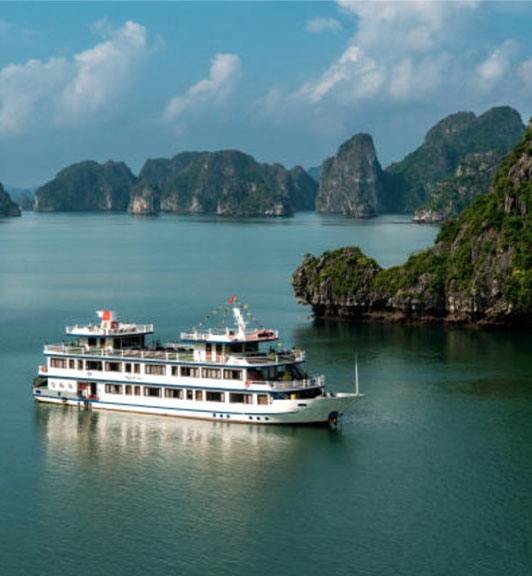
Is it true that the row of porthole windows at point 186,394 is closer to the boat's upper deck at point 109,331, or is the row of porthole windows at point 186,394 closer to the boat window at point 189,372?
the boat window at point 189,372

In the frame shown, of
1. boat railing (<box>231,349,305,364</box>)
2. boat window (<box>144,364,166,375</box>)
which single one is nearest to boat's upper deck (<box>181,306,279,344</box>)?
boat railing (<box>231,349,305,364</box>)

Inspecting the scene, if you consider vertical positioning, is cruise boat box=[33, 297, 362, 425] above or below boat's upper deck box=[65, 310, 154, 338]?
below

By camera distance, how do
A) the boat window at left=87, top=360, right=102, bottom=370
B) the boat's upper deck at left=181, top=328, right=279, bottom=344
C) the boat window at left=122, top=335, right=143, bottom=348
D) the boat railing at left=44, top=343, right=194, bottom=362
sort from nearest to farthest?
1. the boat's upper deck at left=181, top=328, right=279, bottom=344
2. the boat railing at left=44, top=343, right=194, bottom=362
3. the boat window at left=87, top=360, right=102, bottom=370
4. the boat window at left=122, top=335, right=143, bottom=348

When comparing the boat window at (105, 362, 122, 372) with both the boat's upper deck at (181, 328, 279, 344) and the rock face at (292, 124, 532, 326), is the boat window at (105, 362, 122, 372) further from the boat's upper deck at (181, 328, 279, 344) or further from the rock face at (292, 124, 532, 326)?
the rock face at (292, 124, 532, 326)

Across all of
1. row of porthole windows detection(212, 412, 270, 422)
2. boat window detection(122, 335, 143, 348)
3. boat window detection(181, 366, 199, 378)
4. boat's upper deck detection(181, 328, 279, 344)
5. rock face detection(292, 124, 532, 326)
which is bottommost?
row of porthole windows detection(212, 412, 270, 422)

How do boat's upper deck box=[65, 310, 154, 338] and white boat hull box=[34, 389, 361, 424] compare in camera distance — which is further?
boat's upper deck box=[65, 310, 154, 338]

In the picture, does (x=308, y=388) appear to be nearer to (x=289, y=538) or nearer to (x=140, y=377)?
(x=140, y=377)

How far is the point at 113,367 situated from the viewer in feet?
183

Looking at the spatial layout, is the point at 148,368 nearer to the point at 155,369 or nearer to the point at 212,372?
the point at 155,369

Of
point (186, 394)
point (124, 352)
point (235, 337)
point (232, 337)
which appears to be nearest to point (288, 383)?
point (235, 337)

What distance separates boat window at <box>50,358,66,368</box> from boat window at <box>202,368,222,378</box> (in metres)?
9.36

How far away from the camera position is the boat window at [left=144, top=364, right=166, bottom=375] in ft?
178

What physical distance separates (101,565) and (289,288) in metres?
79.1

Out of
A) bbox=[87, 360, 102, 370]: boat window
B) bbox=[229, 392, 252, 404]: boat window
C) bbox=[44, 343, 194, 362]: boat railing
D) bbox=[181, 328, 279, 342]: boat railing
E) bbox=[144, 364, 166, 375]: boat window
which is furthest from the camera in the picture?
bbox=[87, 360, 102, 370]: boat window
